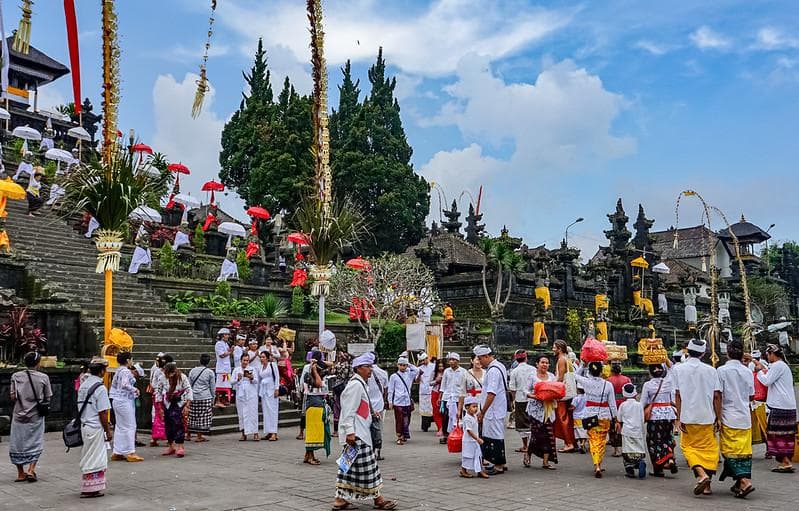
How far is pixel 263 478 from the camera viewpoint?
9156 millimetres

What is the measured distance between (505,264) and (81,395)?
85.1ft

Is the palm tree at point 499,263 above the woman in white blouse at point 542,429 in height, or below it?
above

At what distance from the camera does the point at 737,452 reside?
8.13 metres

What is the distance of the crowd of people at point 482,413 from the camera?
8.09 meters

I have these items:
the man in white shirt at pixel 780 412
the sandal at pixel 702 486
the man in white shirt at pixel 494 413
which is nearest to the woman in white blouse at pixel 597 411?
the man in white shirt at pixel 494 413

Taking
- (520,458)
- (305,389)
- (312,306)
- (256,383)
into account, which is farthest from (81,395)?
(312,306)

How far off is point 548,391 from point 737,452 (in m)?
2.63

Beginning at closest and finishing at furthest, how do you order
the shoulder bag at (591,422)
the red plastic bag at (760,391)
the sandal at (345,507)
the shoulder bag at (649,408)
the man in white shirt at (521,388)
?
the sandal at (345,507) < the shoulder bag at (649,408) < the shoulder bag at (591,422) < the red plastic bag at (760,391) < the man in white shirt at (521,388)

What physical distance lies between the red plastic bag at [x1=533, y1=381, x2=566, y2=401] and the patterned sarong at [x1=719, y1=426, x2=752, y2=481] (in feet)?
7.70

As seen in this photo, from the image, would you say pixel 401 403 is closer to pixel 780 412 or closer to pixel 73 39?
pixel 780 412

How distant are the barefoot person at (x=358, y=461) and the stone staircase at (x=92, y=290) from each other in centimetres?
1025

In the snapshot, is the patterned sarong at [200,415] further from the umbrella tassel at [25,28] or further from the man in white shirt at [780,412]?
the man in white shirt at [780,412]

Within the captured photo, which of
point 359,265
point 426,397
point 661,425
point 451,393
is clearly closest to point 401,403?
point 451,393

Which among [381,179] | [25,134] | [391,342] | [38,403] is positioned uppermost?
[25,134]
